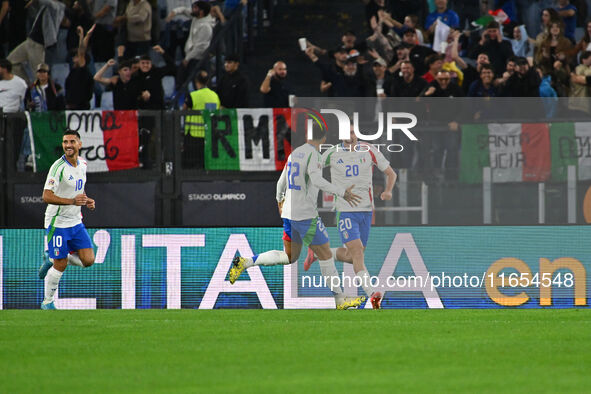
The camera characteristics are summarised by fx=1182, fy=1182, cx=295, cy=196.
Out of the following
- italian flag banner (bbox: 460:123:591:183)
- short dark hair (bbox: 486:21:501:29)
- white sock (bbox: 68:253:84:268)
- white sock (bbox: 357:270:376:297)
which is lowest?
white sock (bbox: 357:270:376:297)

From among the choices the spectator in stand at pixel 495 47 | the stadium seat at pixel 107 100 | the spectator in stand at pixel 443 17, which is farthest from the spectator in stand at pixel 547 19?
the stadium seat at pixel 107 100

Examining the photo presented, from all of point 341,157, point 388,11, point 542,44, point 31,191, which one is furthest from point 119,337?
point 388,11

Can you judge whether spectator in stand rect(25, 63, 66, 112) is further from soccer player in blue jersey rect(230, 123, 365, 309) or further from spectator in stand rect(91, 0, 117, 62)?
soccer player in blue jersey rect(230, 123, 365, 309)

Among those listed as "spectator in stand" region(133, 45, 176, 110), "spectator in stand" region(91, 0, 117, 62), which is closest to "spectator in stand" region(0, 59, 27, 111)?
"spectator in stand" region(133, 45, 176, 110)

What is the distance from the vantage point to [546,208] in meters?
14.9

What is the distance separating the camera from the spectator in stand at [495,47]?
19.2 metres

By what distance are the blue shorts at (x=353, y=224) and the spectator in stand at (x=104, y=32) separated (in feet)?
28.2

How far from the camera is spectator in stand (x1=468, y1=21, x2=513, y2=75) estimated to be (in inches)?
754

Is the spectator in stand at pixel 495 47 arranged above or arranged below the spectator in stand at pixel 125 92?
above

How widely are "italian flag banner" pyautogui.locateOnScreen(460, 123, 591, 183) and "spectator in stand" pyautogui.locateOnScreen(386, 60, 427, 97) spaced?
229 centimetres

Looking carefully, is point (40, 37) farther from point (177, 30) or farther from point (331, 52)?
point (331, 52)

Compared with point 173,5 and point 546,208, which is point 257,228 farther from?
point 173,5

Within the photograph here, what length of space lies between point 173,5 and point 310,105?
8.05 metres

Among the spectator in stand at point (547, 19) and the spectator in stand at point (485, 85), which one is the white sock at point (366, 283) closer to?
the spectator in stand at point (485, 85)
